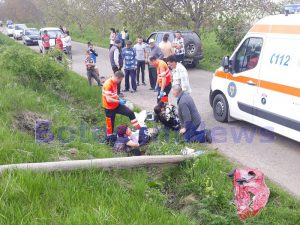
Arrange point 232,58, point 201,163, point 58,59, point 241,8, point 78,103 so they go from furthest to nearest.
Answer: point 241,8
point 58,59
point 78,103
point 232,58
point 201,163

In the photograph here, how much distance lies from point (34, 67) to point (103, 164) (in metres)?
6.57

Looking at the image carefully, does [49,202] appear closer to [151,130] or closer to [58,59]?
[151,130]

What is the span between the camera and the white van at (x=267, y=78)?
6070 millimetres

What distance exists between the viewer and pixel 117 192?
12.8ft

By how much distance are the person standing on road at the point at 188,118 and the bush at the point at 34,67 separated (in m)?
4.86

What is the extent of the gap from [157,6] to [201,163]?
1535 centimetres

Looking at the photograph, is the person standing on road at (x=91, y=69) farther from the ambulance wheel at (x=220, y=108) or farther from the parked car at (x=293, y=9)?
the parked car at (x=293, y=9)

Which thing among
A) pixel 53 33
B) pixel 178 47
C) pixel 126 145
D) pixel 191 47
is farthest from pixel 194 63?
pixel 53 33

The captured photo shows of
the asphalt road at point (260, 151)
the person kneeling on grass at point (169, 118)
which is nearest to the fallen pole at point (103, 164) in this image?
the asphalt road at point (260, 151)

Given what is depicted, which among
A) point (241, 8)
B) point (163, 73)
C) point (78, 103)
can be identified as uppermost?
point (241, 8)

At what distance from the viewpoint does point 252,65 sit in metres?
7.00

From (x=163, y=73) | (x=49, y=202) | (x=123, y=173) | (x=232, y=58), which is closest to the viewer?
(x=49, y=202)

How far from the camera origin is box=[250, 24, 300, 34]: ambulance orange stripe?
19.9 ft

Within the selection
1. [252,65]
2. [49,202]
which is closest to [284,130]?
[252,65]
